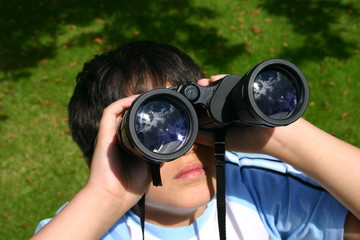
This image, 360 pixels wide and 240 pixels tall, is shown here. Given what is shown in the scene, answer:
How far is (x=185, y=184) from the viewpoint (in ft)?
4.90

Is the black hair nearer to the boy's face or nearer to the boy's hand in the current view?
the boy's hand

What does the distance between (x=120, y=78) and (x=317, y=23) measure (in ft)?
11.2

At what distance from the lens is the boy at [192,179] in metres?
1.41

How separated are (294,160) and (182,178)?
0.46m

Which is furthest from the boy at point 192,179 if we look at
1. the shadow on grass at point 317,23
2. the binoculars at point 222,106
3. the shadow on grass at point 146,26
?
the shadow on grass at point 317,23

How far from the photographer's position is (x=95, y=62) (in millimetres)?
1849

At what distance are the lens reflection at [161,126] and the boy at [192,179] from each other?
0.65 ft

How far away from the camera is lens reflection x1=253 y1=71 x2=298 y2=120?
1.28 metres

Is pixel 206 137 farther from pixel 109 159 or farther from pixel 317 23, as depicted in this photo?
pixel 317 23

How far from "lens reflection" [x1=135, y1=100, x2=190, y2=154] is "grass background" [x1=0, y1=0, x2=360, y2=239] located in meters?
2.09

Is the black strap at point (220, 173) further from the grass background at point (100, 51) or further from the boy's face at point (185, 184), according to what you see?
the grass background at point (100, 51)

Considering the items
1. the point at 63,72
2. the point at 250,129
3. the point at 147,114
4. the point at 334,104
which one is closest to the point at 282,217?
the point at 250,129

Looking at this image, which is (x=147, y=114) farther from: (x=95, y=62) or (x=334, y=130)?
(x=334, y=130)

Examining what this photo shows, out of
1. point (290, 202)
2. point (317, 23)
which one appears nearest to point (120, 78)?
point (290, 202)
